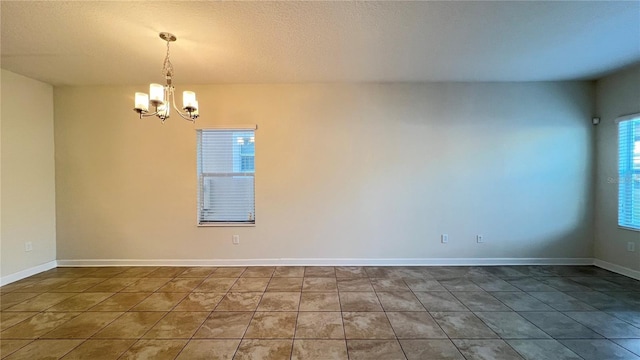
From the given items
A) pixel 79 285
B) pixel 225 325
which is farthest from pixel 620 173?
pixel 79 285

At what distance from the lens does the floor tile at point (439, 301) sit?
2650 millimetres

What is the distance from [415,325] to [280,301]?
1.39 meters

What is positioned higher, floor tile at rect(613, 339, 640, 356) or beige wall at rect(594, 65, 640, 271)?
beige wall at rect(594, 65, 640, 271)

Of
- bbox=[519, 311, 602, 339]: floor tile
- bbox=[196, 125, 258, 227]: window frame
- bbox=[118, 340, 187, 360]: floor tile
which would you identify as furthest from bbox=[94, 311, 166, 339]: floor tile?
bbox=[519, 311, 602, 339]: floor tile

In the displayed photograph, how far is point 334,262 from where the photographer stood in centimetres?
390

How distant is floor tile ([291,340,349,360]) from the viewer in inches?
76.4

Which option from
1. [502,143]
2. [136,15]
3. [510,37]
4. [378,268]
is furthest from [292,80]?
[502,143]

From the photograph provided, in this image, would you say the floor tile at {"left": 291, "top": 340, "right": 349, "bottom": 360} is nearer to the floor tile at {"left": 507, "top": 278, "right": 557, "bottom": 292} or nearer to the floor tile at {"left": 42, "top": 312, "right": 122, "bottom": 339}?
the floor tile at {"left": 42, "top": 312, "right": 122, "bottom": 339}

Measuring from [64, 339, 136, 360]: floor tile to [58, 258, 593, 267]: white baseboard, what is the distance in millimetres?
1792

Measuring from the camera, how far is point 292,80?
3730mm

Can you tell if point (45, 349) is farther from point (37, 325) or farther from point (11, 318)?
point (11, 318)

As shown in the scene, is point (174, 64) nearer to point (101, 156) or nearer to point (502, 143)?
point (101, 156)

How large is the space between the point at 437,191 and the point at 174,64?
402 centimetres

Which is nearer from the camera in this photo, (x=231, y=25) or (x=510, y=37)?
(x=231, y=25)
